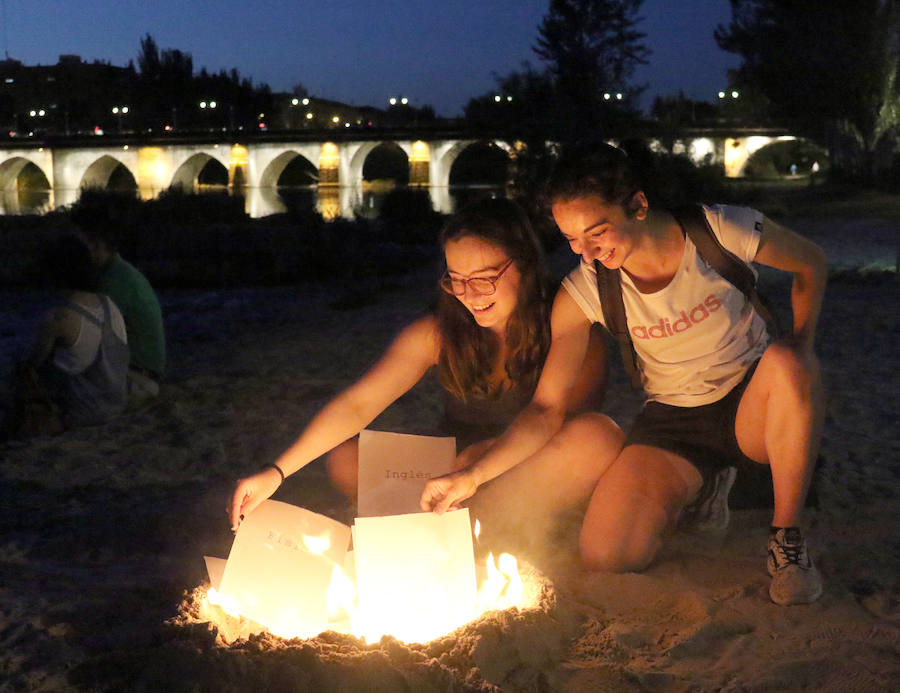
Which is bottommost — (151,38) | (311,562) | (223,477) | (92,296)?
(223,477)

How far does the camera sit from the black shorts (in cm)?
285

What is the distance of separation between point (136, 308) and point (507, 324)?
290cm

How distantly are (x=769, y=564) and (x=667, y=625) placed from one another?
0.41 m

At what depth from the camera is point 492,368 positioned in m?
2.95

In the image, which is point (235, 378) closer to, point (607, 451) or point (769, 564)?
point (607, 451)

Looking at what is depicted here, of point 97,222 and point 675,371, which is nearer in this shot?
point 675,371

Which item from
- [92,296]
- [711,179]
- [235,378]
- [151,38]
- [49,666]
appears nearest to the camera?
[49,666]

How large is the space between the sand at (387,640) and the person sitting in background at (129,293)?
0.78 feet

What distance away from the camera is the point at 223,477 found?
399 cm

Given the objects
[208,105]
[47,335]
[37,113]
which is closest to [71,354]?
[47,335]

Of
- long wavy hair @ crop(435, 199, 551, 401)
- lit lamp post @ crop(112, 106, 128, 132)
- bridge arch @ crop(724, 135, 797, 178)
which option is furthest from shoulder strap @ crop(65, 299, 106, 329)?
lit lamp post @ crop(112, 106, 128, 132)

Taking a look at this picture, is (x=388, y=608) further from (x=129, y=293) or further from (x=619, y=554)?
(x=129, y=293)

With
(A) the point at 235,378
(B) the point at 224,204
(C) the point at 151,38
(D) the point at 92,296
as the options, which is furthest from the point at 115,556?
(C) the point at 151,38

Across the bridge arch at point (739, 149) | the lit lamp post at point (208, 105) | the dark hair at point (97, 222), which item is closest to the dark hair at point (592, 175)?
the dark hair at point (97, 222)
